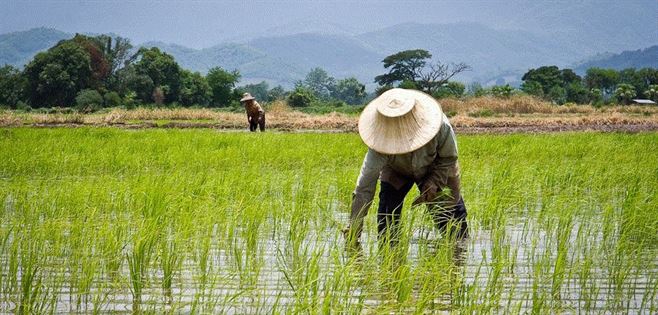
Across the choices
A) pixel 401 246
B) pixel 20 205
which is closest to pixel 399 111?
pixel 401 246

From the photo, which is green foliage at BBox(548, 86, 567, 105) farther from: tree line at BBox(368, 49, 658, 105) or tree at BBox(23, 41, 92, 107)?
tree at BBox(23, 41, 92, 107)

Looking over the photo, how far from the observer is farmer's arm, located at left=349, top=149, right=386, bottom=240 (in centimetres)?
368

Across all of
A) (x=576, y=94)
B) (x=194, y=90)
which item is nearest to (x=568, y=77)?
(x=576, y=94)

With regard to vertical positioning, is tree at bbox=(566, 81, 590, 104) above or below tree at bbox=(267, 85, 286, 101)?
above

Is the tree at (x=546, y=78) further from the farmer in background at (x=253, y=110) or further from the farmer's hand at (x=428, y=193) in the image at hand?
the farmer's hand at (x=428, y=193)

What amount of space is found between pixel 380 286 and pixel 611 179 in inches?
169

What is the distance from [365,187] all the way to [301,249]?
19.9 inches

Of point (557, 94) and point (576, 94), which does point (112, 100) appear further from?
point (576, 94)

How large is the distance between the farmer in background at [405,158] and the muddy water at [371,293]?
9.6 inches

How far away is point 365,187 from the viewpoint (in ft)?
12.3

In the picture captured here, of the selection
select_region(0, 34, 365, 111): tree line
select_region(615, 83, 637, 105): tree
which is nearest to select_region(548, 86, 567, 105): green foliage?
select_region(615, 83, 637, 105): tree

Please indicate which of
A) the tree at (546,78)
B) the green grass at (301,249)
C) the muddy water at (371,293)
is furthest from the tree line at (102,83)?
the muddy water at (371,293)

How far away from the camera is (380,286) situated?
3.02 m

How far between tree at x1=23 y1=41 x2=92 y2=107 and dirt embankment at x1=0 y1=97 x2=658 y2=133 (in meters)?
21.0
